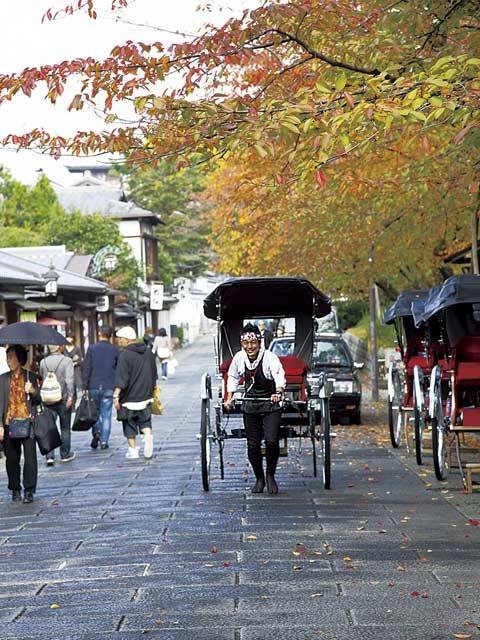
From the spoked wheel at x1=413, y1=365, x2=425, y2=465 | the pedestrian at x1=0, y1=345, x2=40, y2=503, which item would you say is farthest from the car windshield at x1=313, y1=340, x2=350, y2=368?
the pedestrian at x1=0, y1=345, x2=40, y2=503

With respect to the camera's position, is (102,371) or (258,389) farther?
(102,371)

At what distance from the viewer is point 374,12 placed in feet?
34.7

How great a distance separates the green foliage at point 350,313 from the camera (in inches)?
2029

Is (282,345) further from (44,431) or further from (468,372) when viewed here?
(468,372)

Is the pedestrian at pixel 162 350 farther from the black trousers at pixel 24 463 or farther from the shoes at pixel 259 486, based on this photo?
the shoes at pixel 259 486

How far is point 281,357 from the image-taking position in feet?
46.0

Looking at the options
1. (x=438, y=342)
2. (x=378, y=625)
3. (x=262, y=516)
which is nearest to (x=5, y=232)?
(x=438, y=342)

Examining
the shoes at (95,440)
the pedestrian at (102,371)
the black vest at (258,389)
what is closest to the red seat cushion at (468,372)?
the black vest at (258,389)

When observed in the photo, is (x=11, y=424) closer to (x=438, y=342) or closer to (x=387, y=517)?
(x=387, y=517)

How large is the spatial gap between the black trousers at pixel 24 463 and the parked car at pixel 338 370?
29.4 ft

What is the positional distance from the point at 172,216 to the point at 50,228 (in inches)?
973

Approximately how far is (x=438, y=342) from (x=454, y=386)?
2.57 meters

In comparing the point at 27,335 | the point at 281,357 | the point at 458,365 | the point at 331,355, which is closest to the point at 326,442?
the point at 458,365

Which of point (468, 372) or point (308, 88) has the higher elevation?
point (308, 88)
